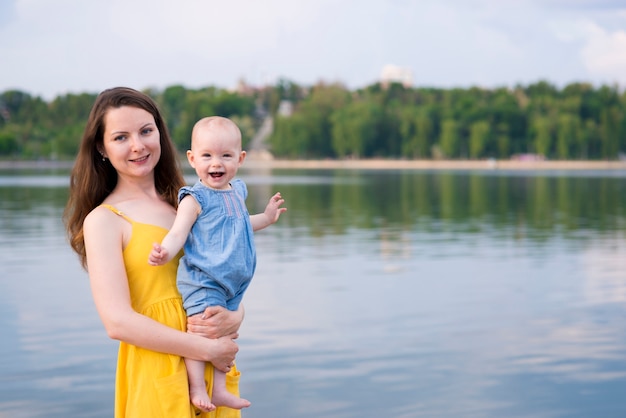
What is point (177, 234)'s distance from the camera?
7.89 feet

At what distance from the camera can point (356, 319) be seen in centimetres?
923

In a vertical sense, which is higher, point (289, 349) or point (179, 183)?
point (179, 183)

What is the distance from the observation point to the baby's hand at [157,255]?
235 cm

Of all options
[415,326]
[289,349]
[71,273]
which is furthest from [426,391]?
[71,273]

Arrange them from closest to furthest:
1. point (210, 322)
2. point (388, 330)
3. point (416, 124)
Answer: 1. point (210, 322)
2. point (388, 330)
3. point (416, 124)

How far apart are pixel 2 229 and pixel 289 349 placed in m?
13.7

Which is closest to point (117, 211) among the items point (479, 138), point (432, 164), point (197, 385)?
point (197, 385)

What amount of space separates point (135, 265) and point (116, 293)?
99mm

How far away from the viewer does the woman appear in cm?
241

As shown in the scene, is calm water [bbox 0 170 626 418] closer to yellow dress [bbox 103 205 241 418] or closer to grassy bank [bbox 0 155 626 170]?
yellow dress [bbox 103 205 241 418]

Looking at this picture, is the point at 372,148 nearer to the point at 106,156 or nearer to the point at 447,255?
the point at 447,255

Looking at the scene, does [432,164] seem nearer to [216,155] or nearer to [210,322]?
[216,155]

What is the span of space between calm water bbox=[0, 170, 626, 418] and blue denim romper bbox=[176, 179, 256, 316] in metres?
3.66

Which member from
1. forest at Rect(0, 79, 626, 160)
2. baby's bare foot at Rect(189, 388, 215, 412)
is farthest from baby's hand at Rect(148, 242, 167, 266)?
forest at Rect(0, 79, 626, 160)
